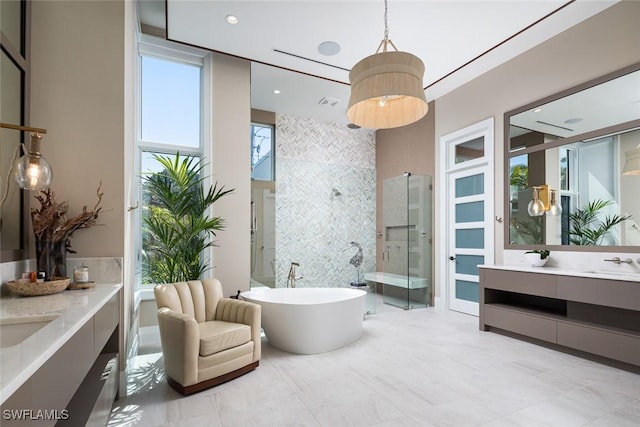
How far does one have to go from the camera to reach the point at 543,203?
4.03 metres

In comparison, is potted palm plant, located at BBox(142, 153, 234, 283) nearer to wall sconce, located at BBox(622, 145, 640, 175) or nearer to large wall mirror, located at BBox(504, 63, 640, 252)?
large wall mirror, located at BBox(504, 63, 640, 252)

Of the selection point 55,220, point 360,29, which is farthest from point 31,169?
point 360,29

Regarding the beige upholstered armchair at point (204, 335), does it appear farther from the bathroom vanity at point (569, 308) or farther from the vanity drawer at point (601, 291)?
the vanity drawer at point (601, 291)

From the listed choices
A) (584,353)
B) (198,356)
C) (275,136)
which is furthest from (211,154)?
(584,353)

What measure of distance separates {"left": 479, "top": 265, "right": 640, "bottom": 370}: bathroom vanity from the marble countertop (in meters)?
3.88

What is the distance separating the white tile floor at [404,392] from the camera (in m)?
2.17

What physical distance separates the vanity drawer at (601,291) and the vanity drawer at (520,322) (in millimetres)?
354

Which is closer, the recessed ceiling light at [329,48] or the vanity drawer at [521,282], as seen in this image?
the vanity drawer at [521,282]

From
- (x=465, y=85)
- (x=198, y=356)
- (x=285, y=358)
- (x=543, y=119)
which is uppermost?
(x=465, y=85)

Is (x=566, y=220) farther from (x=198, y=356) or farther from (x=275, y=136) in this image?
(x=275, y=136)

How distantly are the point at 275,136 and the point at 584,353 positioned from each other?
16.9 ft

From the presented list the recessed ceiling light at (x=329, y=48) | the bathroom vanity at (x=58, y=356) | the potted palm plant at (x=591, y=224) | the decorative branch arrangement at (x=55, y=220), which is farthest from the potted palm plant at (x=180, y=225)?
the potted palm plant at (x=591, y=224)

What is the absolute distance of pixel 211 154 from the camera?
4270mm

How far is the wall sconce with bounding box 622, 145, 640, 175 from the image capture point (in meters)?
3.21
